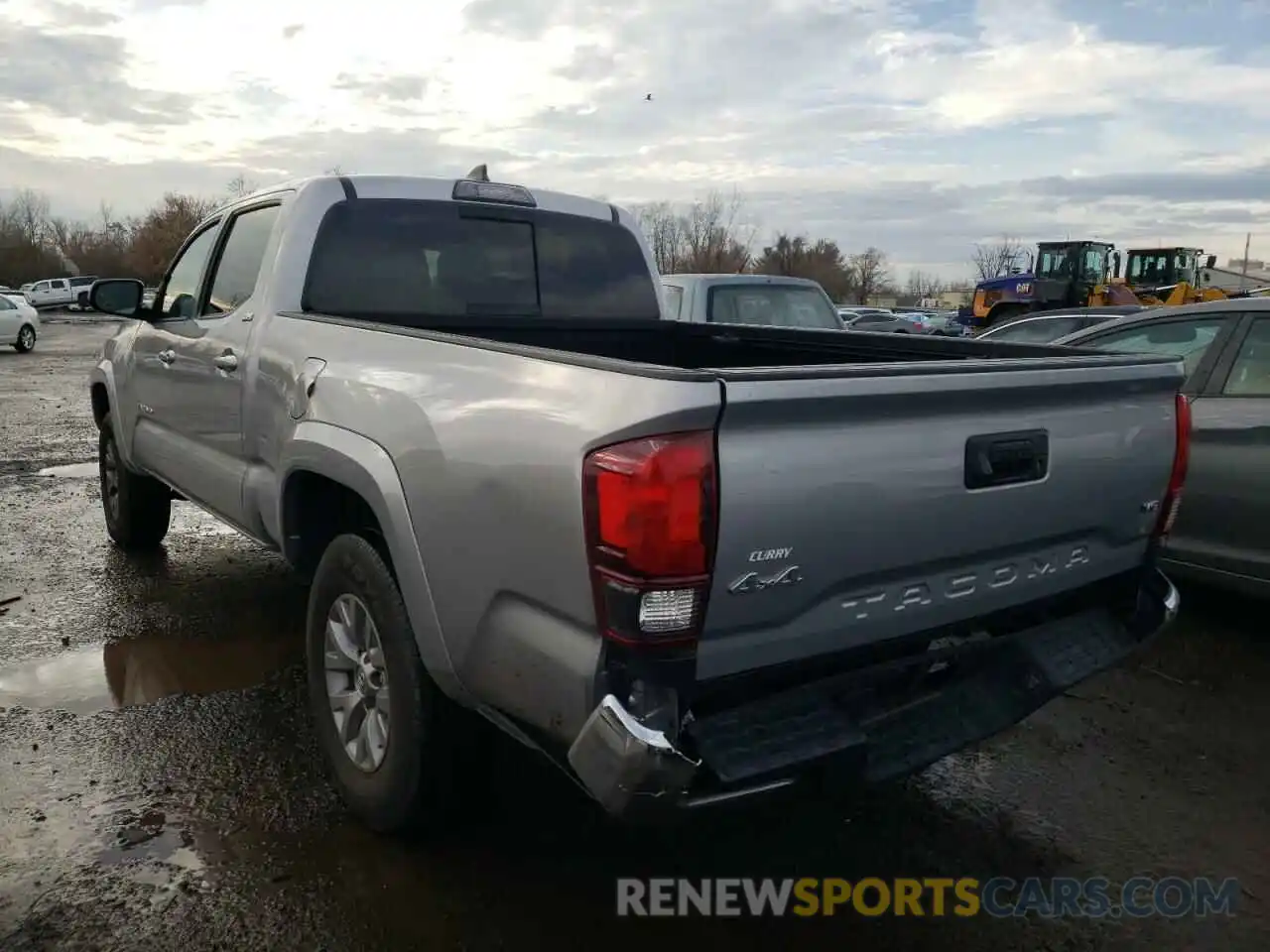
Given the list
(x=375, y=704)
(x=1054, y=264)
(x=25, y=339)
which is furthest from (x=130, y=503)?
(x=1054, y=264)

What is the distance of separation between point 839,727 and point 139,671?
3387 millimetres

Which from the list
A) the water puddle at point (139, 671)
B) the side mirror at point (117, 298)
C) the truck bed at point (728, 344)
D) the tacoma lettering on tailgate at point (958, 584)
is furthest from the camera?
the side mirror at point (117, 298)

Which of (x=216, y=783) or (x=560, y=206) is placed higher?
(x=560, y=206)

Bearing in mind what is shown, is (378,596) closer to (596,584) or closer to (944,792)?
(596,584)

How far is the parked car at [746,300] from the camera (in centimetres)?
817

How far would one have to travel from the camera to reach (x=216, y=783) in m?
3.48

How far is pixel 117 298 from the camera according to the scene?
208 inches

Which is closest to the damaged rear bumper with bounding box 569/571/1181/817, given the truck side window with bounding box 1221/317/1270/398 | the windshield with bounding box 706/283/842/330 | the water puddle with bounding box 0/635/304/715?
the truck side window with bounding box 1221/317/1270/398

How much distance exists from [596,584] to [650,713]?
30 centimetres

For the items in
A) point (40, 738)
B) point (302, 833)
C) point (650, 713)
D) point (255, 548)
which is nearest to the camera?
point (650, 713)

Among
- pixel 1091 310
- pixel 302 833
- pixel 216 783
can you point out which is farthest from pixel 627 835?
pixel 1091 310

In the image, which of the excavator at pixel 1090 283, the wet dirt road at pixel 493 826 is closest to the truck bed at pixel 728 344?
the wet dirt road at pixel 493 826

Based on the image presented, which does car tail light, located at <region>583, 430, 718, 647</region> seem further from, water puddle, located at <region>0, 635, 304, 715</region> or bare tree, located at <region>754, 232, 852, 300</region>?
bare tree, located at <region>754, 232, 852, 300</region>

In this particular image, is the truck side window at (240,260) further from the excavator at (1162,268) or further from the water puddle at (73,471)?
the excavator at (1162,268)
